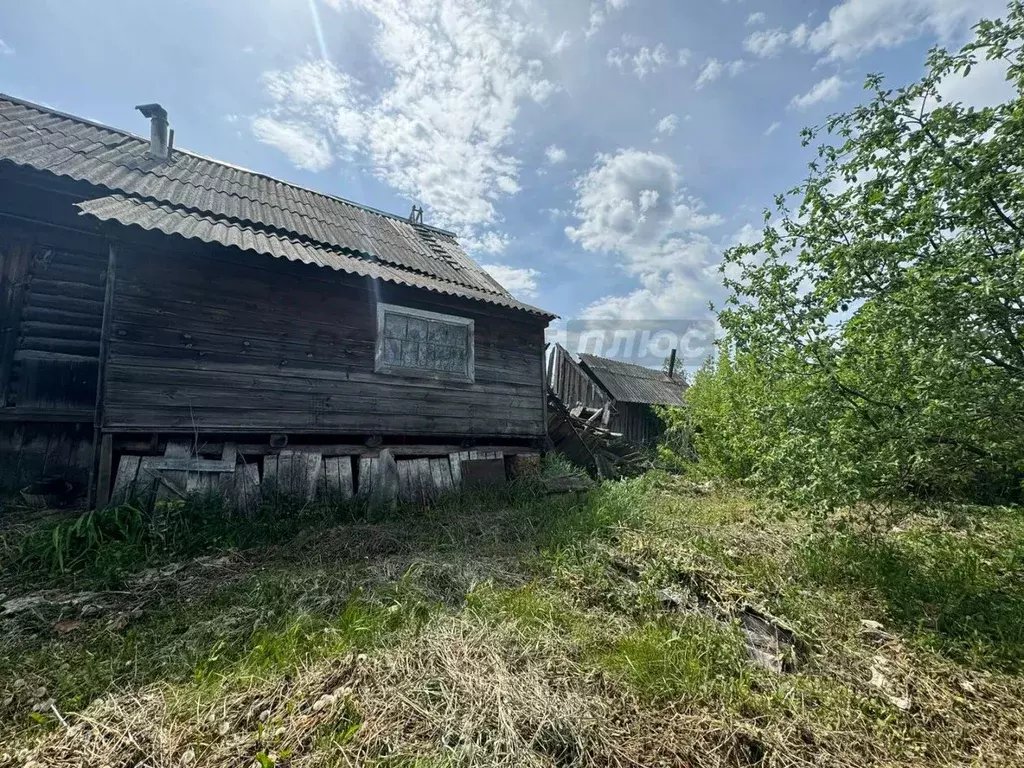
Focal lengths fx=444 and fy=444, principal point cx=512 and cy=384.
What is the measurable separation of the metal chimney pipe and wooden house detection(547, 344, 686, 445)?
1306 centimetres

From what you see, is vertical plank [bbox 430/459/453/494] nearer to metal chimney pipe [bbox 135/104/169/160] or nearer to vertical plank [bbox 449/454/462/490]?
vertical plank [bbox 449/454/462/490]

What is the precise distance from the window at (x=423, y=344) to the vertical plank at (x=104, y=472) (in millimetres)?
3204

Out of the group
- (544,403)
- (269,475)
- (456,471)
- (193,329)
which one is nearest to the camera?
(193,329)

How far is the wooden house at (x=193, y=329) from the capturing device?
5273 millimetres

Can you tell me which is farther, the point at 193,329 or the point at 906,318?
the point at 193,329

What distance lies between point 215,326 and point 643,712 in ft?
20.3

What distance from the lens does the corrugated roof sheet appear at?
1872 cm

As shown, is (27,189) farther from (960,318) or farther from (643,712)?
(960,318)

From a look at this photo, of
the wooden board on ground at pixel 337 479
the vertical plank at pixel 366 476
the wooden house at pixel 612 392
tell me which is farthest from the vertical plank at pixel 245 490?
the wooden house at pixel 612 392

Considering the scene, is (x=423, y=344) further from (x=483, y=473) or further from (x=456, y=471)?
(x=483, y=473)

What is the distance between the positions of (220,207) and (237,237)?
1578mm

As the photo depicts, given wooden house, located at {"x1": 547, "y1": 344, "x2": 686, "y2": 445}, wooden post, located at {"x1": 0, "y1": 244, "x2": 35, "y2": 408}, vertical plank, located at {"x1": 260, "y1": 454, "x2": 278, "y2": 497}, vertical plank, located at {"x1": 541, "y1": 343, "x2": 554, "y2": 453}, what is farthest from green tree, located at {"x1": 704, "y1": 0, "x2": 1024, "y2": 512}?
wooden house, located at {"x1": 547, "y1": 344, "x2": 686, "y2": 445}

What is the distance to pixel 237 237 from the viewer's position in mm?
5648

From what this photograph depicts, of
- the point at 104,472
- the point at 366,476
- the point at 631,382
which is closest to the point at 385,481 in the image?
the point at 366,476
